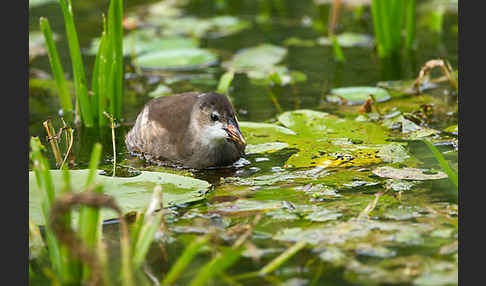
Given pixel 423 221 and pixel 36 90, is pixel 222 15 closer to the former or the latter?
pixel 36 90

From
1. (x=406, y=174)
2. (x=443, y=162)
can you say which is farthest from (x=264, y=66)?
(x=443, y=162)

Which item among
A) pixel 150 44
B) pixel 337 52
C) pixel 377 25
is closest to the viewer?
pixel 377 25

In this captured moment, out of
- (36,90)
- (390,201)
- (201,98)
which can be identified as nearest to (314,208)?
(390,201)

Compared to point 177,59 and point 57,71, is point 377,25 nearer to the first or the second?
point 177,59

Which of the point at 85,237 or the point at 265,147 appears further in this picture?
the point at 265,147

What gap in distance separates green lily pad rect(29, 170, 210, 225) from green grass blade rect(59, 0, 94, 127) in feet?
4.99

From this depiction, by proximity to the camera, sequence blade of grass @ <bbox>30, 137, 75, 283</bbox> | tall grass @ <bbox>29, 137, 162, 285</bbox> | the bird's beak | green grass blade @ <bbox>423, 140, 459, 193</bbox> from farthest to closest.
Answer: the bird's beak → green grass blade @ <bbox>423, 140, 459, 193</bbox> → blade of grass @ <bbox>30, 137, 75, 283</bbox> → tall grass @ <bbox>29, 137, 162, 285</bbox>

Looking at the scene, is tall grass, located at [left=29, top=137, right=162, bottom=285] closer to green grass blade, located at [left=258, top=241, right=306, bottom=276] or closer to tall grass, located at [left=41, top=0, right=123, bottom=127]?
green grass blade, located at [left=258, top=241, right=306, bottom=276]

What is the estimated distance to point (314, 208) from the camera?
14.8ft

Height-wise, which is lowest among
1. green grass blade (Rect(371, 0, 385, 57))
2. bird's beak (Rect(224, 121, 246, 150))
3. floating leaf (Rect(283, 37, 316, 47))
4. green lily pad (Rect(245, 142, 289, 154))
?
green lily pad (Rect(245, 142, 289, 154))

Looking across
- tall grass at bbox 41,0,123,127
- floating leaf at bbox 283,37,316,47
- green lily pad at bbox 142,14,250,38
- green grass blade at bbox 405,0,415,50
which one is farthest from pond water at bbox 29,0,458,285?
green lily pad at bbox 142,14,250,38

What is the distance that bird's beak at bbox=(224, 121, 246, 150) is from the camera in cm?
561

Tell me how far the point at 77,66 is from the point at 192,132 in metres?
1.29

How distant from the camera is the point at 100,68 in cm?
621
